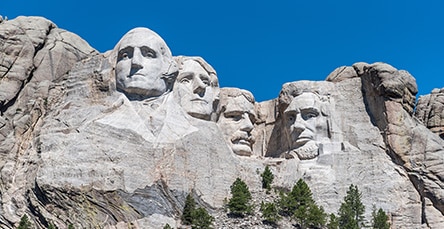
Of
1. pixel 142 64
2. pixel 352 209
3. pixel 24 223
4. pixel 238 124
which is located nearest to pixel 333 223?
pixel 352 209

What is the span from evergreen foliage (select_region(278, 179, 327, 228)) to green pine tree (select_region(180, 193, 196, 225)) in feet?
8.99

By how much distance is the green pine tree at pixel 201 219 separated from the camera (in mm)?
33156

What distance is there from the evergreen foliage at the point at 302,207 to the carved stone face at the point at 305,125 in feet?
8.41

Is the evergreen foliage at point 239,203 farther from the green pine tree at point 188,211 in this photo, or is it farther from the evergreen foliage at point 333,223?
the evergreen foliage at point 333,223

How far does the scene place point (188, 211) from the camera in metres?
33.9

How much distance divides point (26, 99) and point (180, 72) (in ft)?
15.9

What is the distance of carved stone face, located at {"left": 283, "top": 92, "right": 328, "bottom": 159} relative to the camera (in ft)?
126

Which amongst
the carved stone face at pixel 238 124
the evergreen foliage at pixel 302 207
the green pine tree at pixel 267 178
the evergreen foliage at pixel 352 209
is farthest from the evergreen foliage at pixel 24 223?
the evergreen foliage at pixel 352 209

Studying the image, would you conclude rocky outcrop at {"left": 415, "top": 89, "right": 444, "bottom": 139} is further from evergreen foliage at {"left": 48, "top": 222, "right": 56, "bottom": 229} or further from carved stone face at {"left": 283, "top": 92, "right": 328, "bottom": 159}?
evergreen foliage at {"left": 48, "top": 222, "right": 56, "bottom": 229}

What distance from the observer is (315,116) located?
128ft

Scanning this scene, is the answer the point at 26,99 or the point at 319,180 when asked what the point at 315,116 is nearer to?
the point at 319,180

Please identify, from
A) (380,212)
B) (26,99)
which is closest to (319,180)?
(380,212)

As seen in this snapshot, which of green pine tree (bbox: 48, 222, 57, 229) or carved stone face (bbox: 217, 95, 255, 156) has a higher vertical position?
carved stone face (bbox: 217, 95, 255, 156)

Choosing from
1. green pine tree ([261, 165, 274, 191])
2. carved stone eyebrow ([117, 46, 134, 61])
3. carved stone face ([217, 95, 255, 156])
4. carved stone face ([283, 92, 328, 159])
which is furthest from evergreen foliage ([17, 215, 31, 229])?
carved stone face ([283, 92, 328, 159])
